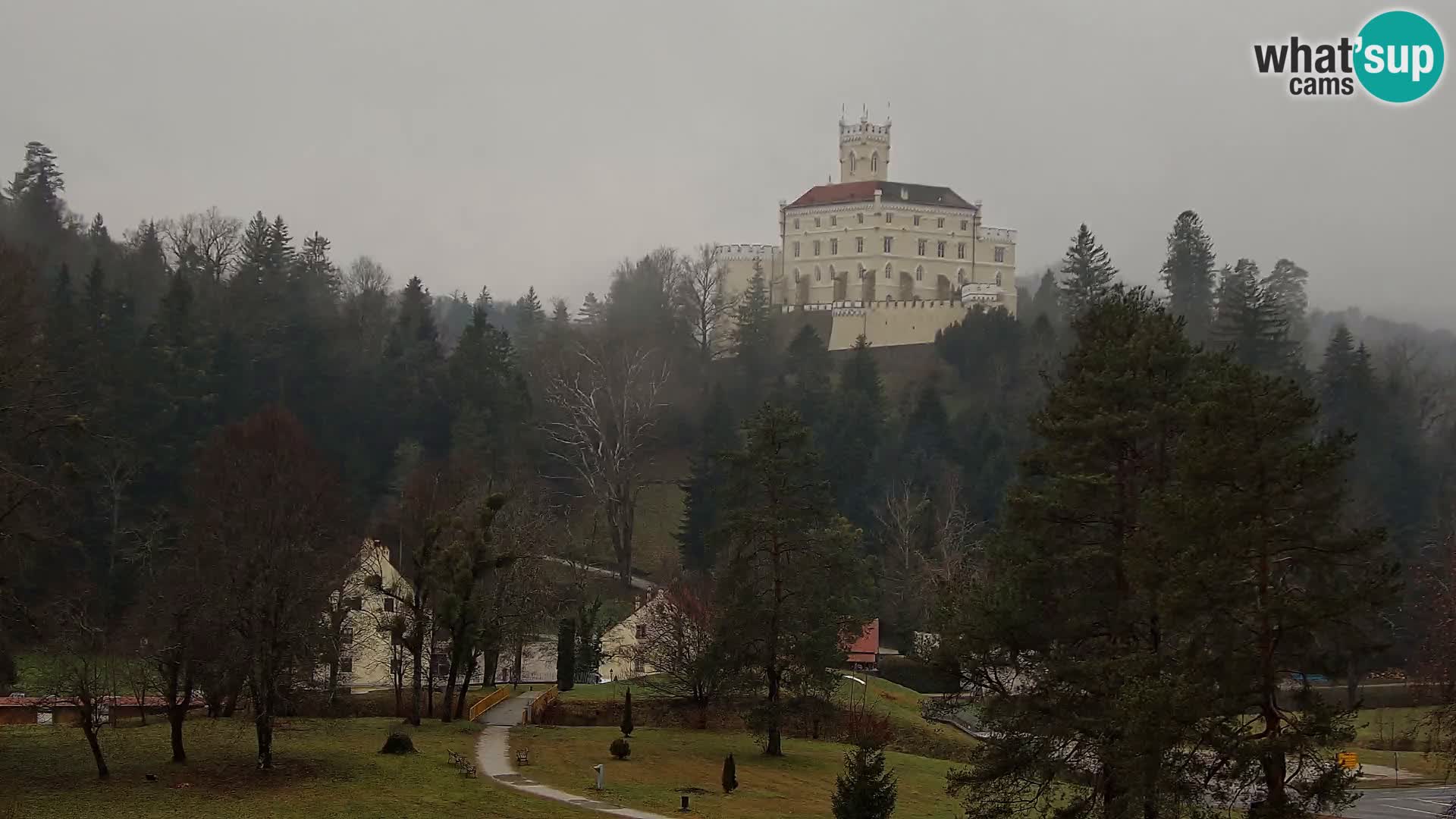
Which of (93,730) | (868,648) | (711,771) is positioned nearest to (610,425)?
(868,648)

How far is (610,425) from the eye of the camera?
80.2 m

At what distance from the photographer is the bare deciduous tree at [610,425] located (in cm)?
6969

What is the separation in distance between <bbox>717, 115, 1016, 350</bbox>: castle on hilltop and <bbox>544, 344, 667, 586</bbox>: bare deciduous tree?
28.1 meters

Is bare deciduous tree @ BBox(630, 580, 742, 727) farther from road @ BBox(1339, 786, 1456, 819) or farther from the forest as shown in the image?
road @ BBox(1339, 786, 1456, 819)

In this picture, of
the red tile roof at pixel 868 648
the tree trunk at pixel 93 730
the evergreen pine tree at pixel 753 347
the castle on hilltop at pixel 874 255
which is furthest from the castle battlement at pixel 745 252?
the tree trunk at pixel 93 730

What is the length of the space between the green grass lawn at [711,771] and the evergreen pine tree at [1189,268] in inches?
2924

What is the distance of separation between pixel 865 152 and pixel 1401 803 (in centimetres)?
9166

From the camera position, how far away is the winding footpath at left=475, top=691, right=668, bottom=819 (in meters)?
26.3

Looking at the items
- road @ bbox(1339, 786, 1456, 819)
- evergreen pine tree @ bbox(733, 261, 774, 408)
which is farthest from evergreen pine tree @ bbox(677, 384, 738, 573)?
road @ bbox(1339, 786, 1456, 819)

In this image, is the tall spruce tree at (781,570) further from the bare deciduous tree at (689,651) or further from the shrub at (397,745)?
the shrub at (397,745)

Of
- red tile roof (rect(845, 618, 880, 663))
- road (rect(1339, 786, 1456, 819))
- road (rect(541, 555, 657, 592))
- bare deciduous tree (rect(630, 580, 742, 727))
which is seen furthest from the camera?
road (rect(541, 555, 657, 592))

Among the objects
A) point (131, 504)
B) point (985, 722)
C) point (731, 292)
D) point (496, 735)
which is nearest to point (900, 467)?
point (731, 292)

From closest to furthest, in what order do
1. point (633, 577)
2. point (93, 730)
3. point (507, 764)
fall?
1. point (93, 730)
2. point (507, 764)
3. point (633, 577)

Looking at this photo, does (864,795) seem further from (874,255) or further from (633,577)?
(874,255)
